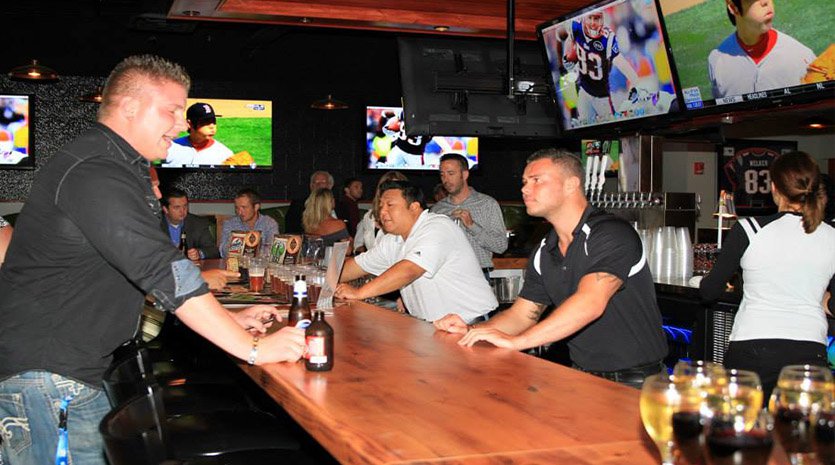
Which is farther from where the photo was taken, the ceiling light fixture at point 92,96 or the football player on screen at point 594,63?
the ceiling light fixture at point 92,96

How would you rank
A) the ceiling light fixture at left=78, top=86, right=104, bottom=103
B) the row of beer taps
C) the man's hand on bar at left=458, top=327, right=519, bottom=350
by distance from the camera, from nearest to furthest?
the man's hand on bar at left=458, top=327, right=519, bottom=350 → the row of beer taps → the ceiling light fixture at left=78, top=86, right=104, bottom=103

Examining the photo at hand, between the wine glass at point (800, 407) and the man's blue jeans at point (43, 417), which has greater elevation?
the wine glass at point (800, 407)

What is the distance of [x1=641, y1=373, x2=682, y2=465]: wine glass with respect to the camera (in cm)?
124

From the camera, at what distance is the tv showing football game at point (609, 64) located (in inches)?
211

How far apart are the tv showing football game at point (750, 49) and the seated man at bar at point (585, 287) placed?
1470 millimetres

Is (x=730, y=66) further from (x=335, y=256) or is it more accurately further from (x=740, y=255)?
(x=335, y=256)

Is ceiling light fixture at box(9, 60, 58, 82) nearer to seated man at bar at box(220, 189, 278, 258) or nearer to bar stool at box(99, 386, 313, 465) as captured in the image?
seated man at bar at box(220, 189, 278, 258)

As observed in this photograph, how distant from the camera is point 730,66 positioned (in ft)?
16.0

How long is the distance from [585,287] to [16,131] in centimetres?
1035

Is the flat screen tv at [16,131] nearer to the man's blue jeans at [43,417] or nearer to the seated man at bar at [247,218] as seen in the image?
the seated man at bar at [247,218]

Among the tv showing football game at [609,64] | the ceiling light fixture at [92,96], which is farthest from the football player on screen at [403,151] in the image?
the tv showing football game at [609,64]

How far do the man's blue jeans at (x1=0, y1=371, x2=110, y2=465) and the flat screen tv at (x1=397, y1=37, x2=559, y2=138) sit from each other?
3831 millimetres

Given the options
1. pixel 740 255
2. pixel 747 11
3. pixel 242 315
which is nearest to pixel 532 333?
pixel 242 315

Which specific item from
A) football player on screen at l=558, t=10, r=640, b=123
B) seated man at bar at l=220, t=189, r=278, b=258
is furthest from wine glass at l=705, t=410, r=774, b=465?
seated man at bar at l=220, t=189, r=278, b=258
